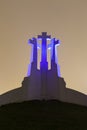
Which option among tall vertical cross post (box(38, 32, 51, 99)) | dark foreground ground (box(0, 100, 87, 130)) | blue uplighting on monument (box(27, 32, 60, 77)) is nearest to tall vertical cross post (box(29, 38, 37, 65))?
blue uplighting on monument (box(27, 32, 60, 77))

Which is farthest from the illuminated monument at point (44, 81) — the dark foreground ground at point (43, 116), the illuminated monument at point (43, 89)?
the dark foreground ground at point (43, 116)

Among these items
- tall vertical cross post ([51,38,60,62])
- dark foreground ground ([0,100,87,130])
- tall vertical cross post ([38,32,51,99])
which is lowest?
dark foreground ground ([0,100,87,130])

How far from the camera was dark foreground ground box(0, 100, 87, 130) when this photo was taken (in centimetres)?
1278

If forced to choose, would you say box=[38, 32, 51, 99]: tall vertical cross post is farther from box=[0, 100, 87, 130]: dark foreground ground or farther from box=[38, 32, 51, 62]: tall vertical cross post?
box=[0, 100, 87, 130]: dark foreground ground

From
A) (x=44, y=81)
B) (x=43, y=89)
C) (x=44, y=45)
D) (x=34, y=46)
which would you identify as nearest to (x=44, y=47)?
(x=44, y=45)

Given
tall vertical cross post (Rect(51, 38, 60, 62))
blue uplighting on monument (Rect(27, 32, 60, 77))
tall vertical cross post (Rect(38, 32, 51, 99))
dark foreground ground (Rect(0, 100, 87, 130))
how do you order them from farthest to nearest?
tall vertical cross post (Rect(51, 38, 60, 62)) < blue uplighting on monument (Rect(27, 32, 60, 77)) < tall vertical cross post (Rect(38, 32, 51, 99)) < dark foreground ground (Rect(0, 100, 87, 130))

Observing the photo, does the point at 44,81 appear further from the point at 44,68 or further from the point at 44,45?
the point at 44,45

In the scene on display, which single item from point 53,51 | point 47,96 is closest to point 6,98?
point 47,96

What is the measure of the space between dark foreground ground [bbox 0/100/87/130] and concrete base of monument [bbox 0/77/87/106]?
2.85 feet

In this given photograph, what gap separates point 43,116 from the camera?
1341cm

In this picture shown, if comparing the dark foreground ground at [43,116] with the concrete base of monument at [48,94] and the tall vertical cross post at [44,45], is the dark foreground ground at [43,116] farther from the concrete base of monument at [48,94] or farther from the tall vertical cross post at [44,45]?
the tall vertical cross post at [44,45]

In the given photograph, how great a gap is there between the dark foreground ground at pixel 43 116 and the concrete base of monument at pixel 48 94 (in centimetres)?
87

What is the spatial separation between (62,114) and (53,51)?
4029 mm

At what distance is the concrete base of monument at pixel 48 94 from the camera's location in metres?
15.4
